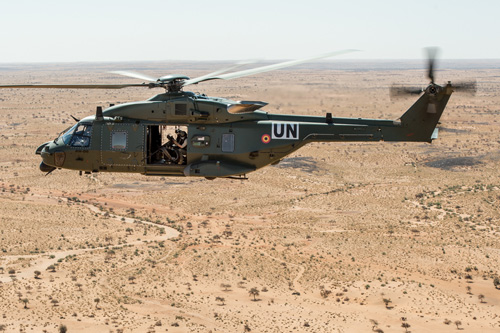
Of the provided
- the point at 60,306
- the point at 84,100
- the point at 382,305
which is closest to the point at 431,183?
the point at 382,305

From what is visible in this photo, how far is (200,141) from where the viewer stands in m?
24.0

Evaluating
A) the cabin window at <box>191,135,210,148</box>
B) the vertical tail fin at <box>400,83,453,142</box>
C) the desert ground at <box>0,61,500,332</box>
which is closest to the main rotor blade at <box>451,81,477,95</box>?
the vertical tail fin at <box>400,83,453,142</box>

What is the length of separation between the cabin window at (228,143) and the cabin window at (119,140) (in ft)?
12.3

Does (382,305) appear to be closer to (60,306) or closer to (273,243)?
(273,243)

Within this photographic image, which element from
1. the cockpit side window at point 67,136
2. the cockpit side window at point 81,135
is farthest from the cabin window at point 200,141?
the cockpit side window at point 67,136

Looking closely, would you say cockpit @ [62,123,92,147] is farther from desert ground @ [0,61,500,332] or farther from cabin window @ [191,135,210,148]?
desert ground @ [0,61,500,332]

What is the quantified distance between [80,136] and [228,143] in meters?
5.79

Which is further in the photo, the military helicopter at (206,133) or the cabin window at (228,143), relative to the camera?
the cabin window at (228,143)

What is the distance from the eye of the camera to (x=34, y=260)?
41.9 meters

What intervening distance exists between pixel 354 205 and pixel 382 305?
21.7 meters

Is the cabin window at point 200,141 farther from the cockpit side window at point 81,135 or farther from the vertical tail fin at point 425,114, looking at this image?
the vertical tail fin at point 425,114

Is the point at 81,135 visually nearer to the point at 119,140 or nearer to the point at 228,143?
the point at 119,140

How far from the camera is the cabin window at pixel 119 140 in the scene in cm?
2438

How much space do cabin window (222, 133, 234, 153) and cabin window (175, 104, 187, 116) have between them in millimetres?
1708
